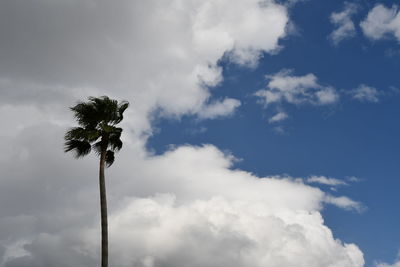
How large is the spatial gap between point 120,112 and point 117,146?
2297mm

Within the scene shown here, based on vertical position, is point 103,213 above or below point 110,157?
below

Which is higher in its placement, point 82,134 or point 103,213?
point 82,134

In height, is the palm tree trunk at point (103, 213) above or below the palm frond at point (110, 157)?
below

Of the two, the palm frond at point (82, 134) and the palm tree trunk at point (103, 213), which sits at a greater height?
the palm frond at point (82, 134)

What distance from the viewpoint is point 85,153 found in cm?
3834

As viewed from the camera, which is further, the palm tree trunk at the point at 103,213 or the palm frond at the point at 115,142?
the palm frond at the point at 115,142

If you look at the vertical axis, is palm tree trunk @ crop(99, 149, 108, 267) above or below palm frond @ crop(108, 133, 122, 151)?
below

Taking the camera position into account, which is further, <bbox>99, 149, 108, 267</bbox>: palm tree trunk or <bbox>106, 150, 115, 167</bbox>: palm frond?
<bbox>106, 150, 115, 167</bbox>: palm frond

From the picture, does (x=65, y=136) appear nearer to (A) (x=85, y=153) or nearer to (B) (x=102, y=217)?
(A) (x=85, y=153)

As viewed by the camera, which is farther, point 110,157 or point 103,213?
point 110,157

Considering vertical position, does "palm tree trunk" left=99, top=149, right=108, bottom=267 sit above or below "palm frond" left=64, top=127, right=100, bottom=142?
below

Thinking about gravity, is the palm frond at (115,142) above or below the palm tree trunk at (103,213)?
above

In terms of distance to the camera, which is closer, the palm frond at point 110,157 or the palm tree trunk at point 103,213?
the palm tree trunk at point 103,213

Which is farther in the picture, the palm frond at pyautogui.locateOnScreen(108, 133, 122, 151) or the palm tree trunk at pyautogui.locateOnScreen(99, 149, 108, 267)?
the palm frond at pyautogui.locateOnScreen(108, 133, 122, 151)
